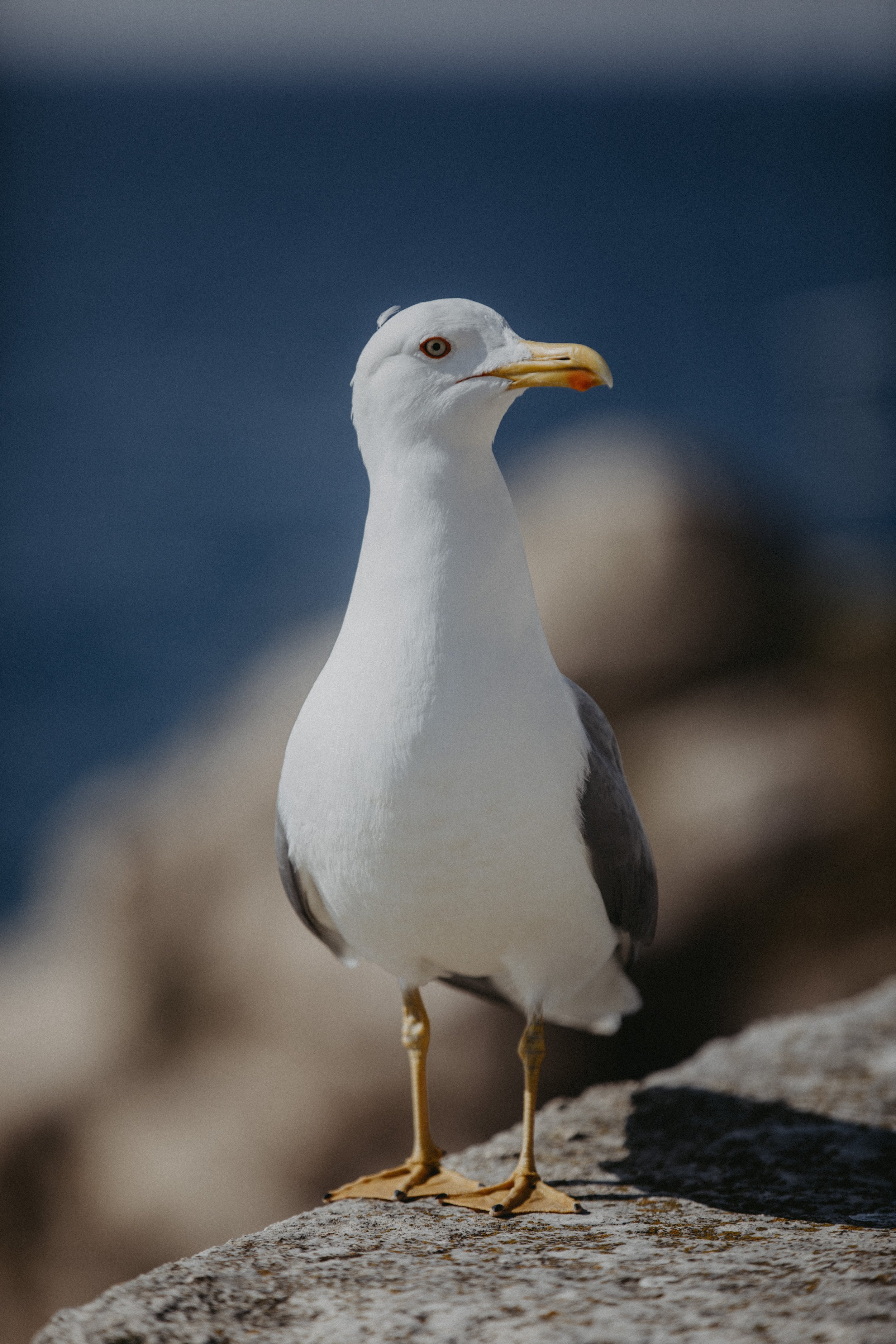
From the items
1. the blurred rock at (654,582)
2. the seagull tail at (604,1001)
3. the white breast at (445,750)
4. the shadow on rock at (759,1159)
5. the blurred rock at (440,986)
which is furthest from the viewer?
the blurred rock at (654,582)

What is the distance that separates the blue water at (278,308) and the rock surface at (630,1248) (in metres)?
18.2

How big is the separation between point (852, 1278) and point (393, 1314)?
0.95 meters

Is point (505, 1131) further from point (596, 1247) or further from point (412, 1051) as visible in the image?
point (596, 1247)

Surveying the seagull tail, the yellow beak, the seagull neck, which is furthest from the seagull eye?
the seagull tail

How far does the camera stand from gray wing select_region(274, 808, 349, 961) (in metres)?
3.64

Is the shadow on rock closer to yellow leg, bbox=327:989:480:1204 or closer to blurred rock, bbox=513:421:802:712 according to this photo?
yellow leg, bbox=327:989:480:1204

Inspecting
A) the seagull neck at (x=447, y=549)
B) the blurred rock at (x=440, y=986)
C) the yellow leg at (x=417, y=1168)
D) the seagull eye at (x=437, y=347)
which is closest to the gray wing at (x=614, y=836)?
the seagull neck at (x=447, y=549)

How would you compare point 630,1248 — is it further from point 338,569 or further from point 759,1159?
point 338,569

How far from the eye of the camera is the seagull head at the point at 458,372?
10.4ft

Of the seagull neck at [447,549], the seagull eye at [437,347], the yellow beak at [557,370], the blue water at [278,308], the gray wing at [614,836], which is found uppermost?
the blue water at [278,308]

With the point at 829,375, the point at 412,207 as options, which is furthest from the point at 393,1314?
the point at 412,207

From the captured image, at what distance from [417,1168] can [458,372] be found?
96.1 inches

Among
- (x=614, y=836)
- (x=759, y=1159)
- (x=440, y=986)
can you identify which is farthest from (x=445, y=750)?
(x=440, y=986)

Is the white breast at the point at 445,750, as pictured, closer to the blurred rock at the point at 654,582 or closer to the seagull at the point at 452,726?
the seagull at the point at 452,726
